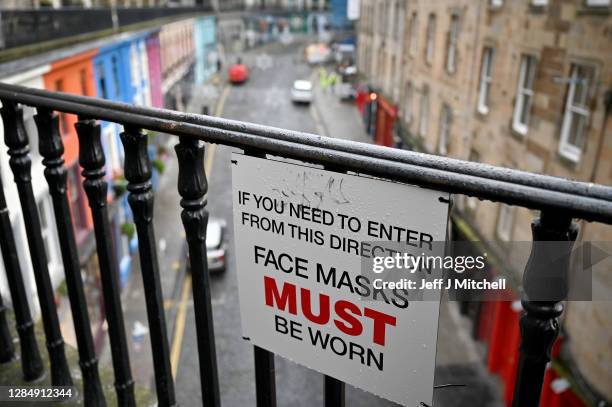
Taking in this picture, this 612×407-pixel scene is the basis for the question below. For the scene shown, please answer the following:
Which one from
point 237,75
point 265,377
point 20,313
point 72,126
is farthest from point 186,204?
point 237,75

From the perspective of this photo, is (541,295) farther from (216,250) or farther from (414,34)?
(414,34)

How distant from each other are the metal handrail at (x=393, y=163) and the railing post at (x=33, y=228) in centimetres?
54

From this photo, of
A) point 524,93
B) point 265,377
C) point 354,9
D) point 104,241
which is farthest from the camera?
point 354,9

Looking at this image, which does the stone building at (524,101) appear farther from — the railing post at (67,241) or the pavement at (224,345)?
the railing post at (67,241)

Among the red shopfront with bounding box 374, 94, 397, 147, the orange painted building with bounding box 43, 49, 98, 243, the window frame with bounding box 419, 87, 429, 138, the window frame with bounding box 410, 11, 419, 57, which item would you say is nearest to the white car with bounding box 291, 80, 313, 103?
the red shopfront with bounding box 374, 94, 397, 147

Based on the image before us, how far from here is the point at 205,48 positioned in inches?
1976

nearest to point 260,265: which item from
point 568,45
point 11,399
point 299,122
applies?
point 11,399

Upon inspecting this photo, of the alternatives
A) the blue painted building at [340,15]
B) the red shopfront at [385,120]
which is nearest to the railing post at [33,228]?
the red shopfront at [385,120]

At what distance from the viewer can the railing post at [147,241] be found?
1954 millimetres

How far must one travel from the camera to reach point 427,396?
157 cm

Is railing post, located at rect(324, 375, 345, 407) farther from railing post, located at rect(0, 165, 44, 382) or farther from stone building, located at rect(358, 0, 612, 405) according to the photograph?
stone building, located at rect(358, 0, 612, 405)

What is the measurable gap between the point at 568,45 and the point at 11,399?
10996 millimetres

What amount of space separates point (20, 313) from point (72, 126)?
1287 cm

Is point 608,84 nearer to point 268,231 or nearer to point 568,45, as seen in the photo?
point 568,45
